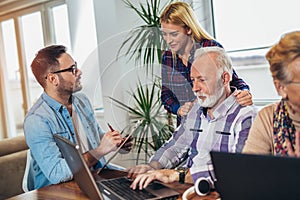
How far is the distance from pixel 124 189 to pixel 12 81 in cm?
395

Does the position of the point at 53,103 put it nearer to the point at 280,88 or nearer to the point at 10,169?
the point at 10,169

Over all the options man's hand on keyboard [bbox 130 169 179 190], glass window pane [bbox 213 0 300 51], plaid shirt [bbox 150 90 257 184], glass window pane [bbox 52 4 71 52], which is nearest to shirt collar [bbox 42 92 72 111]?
plaid shirt [bbox 150 90 257 184]

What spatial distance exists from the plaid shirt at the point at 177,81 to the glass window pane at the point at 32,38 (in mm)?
2686

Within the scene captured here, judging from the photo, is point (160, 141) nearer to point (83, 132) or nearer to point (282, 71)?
point (83, 132)

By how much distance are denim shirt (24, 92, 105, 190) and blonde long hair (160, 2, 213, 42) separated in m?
0.71

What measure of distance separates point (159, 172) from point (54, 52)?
101 centimetres

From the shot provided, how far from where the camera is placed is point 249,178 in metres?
1.04

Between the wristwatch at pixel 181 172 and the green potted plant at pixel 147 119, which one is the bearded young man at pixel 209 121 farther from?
the green potted plant at pixel 147 119

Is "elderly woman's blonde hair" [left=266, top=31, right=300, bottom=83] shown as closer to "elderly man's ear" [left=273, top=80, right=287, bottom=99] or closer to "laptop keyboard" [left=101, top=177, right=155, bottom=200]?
"elderly man's ear" [left=273, top=80, right=287, bottom=99]

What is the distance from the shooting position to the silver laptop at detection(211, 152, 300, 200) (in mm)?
965

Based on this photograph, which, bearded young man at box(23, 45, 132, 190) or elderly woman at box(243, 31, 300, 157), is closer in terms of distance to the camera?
elderly woman at box(243, 31, 300, 157)

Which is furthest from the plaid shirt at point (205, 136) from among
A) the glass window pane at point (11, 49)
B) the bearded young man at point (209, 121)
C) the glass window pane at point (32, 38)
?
the glass window pane at point (11, 49)

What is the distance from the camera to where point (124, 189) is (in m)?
1.80

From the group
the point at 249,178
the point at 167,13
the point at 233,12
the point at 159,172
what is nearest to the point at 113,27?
the point at 233,12
